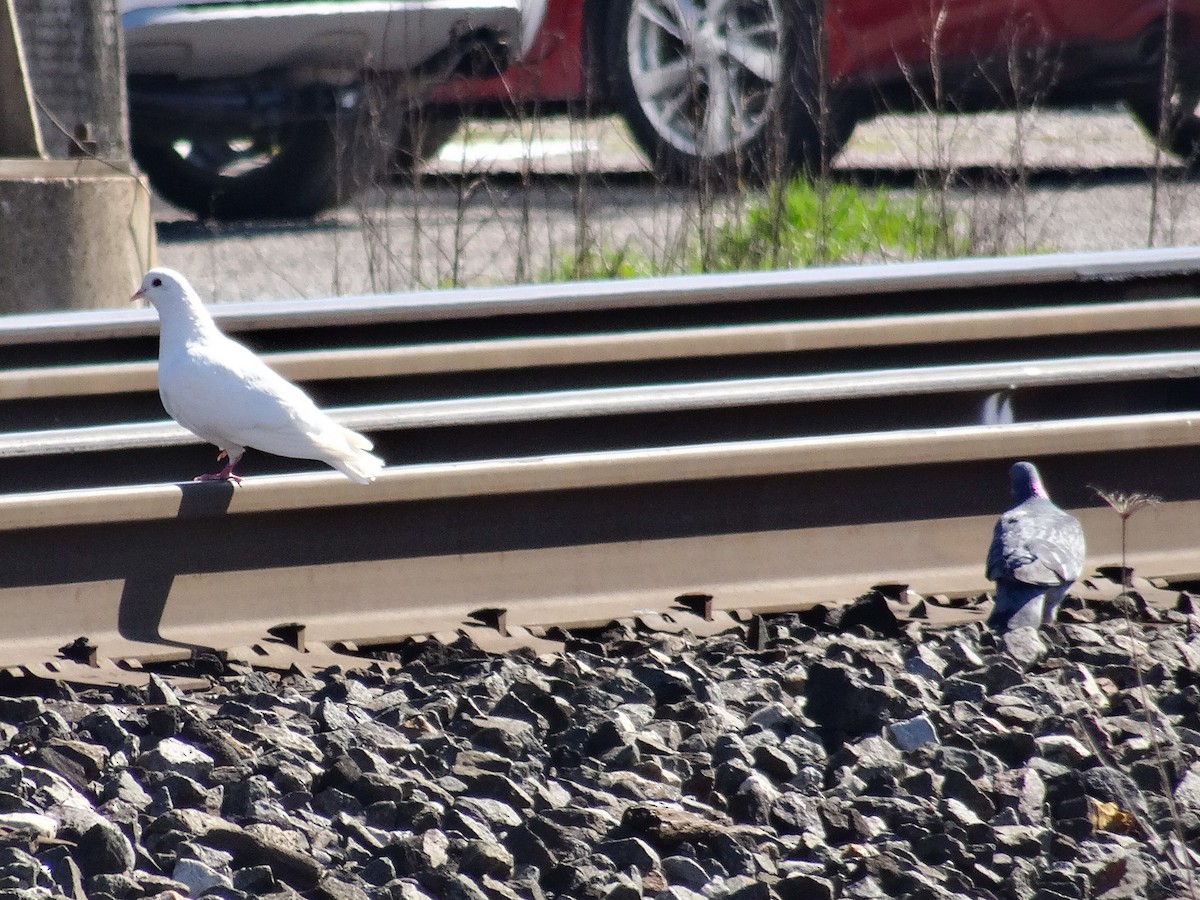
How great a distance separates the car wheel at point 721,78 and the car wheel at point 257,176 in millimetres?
1610

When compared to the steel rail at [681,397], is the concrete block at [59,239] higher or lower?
higher

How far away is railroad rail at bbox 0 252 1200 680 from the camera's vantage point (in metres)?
3.92

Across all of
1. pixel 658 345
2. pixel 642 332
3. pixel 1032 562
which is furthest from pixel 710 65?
pixel 1032 562

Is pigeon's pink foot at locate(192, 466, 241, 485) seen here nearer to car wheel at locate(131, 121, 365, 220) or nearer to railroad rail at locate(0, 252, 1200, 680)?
railroad rail at locate(0, 252, 1200, 680)

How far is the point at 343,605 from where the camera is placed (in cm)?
408

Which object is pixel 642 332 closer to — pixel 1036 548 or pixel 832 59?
pixel 1036 548

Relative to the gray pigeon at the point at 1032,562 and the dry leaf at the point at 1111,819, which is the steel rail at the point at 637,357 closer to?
the gray pigeon at the point at 1032,562

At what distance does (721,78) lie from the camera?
27.0 feet

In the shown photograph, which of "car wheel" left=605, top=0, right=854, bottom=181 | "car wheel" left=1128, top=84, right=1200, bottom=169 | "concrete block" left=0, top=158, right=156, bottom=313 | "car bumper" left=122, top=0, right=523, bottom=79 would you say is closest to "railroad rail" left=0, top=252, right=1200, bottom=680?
"concrete block" left=0, top=158, right=156, bottom=313

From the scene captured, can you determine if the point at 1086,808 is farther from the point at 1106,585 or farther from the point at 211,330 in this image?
the point at 211,330

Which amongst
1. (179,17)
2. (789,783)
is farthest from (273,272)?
(789,783)

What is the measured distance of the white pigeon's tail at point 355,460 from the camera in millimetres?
3957

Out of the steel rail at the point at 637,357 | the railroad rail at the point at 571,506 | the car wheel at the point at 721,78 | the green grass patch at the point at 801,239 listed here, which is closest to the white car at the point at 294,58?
the car wheel at the point at 721,78

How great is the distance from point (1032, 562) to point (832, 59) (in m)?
6.33
